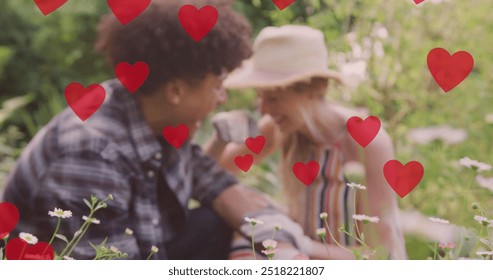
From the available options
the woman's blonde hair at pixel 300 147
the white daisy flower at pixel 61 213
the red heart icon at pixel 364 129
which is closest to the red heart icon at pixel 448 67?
the red heart icon at pixel 364 129

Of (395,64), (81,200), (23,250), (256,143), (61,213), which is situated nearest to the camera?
(61,213)

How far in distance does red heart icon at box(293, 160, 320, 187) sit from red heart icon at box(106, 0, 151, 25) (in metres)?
0.53

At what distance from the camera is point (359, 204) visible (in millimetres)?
1684

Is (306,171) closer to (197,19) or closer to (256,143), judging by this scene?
(256,143)

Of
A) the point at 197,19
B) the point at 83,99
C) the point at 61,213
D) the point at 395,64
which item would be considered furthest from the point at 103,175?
the point at 395,64

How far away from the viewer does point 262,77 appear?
5.53 feet

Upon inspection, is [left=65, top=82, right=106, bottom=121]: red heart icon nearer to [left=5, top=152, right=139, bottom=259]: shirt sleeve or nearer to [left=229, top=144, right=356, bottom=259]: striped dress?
[left=5, top=152, right=139, bottom=259]: shirt sleeve

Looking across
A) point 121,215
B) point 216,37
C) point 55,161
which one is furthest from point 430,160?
point 55,161

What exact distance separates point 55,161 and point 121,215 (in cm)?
19

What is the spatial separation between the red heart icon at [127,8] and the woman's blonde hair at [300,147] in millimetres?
412

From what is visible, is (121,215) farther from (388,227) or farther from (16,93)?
(16,93)

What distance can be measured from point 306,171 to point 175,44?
446 millimetres

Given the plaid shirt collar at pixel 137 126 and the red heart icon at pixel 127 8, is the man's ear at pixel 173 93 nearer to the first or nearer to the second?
the plaid shirt collar at pixel 137 126

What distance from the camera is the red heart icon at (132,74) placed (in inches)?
64.6
